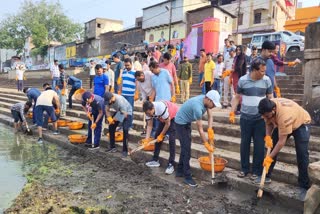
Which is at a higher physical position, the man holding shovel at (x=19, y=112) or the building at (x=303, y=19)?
the building at (x=303, y=19)

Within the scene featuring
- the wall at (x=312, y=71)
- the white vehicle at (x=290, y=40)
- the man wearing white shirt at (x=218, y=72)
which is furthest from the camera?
the white vehicle at (x=290, y=40)

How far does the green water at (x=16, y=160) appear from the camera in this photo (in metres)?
5.17

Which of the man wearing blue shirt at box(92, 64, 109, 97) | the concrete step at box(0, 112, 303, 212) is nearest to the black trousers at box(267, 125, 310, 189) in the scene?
the concrete step at box(0, 112, 303, 212)

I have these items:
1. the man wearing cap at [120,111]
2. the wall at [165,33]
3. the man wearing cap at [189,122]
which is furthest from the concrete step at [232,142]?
the wall at [165,33]

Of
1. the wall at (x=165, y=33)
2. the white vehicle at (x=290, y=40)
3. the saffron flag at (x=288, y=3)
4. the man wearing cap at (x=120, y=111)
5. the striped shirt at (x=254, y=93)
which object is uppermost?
the saffron flag at (x=288, y=3)

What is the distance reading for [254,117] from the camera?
4.63 meters

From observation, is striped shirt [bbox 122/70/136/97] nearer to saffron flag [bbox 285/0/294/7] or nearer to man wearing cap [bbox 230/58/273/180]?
man wearing cap [bbox 230/58/273/180]

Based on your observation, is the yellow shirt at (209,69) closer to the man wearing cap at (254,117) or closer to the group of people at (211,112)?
the group of people at (211,112)

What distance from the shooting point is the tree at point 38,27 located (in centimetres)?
4494

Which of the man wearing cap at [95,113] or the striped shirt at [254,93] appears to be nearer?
the striped shirt at [254,93]

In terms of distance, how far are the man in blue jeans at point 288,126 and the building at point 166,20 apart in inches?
927

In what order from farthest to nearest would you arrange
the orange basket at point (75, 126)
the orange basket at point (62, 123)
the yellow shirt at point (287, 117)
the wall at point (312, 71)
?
A: the orange basket at point (62, 123) → the orange basket at point (75, 126) → the wall at point (312, 71) → the yellow shirt at point (287, 117)

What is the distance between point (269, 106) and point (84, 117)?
7600 millimetres

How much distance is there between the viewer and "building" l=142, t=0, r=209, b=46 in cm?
2692
